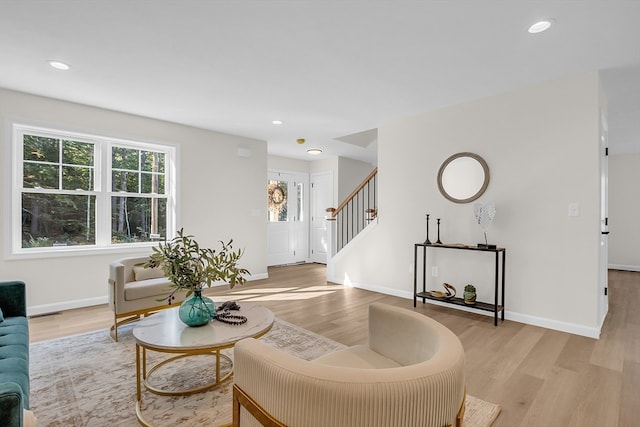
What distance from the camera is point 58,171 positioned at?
3.86 m

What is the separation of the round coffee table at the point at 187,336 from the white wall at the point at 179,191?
2.38m

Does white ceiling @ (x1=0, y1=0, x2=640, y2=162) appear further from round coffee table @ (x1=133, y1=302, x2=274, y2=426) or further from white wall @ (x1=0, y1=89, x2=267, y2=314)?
round coffee table @ (x1=133, y1=302, x2=274, y2=426)

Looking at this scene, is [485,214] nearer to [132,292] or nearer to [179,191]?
[132,292]

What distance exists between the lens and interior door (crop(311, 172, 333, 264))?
24.4 ft

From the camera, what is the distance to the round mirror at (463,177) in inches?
145

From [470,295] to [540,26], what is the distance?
253 cm

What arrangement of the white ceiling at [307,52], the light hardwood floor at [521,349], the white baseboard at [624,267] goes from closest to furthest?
1. the light hardwood floor at [521,349]
2. the white ceiling at [307,52]
3. the white baseboard at [624,267]

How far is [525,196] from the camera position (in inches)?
133

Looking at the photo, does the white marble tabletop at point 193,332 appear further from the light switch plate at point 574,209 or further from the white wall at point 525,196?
the light switch plate at point 574,209

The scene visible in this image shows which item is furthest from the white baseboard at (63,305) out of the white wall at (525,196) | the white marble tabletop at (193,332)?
the white wall at (525,196)

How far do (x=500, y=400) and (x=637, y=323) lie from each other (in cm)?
263

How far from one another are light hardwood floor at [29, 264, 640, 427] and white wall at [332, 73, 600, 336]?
1.22ft

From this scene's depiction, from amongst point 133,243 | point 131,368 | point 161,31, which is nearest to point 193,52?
point 161,31

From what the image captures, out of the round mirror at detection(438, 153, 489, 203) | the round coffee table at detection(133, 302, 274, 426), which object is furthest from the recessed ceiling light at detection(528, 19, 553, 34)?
the round coffee table at detection(133, 302, 274, 426)
